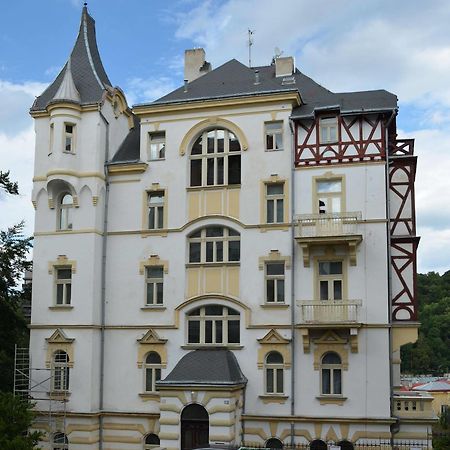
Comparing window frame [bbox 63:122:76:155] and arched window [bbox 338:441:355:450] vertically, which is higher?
window frame [bbox 63:122:76:155]

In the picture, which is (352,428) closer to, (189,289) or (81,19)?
(189,289)

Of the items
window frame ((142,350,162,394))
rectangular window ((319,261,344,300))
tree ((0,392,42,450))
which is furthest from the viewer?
window frame ((142,350,162,394))

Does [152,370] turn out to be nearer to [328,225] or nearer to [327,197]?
[328,225]

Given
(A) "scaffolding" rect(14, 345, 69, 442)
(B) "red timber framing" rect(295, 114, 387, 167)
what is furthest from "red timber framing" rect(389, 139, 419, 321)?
(A) "scaffolding" rect(14, 345, 69, 442)

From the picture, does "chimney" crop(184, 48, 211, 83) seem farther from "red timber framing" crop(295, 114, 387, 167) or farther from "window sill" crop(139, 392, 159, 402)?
"window sill" crop(139, 392, 159, 402)

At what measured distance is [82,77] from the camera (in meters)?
30.4

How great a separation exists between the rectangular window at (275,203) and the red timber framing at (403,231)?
4109mm

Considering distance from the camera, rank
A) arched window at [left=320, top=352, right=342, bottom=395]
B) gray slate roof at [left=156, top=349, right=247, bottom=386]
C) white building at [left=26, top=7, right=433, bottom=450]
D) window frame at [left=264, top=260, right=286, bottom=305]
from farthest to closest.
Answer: window frame at [left=264, top=260, right=286, bottom=305] < arched window at [left=320, top=352, right=342, bottom=395] < white building at [left=26, top=7, right=433, bottom=450] < gray slate roof at [left=156, top=349, right=247, bottom=386]

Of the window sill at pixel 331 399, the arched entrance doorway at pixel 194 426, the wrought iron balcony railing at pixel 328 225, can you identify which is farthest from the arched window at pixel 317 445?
the wrought iron balcony railing at pixel 328 225

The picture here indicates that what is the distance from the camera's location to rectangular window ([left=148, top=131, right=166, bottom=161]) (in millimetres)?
29156

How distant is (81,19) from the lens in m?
32.4

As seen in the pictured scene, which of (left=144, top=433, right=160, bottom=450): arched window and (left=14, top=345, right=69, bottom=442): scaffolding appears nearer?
(left=144, top=433, right=160, bottom=450): arched window

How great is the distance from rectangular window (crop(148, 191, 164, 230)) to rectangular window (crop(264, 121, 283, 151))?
4758 millimetres

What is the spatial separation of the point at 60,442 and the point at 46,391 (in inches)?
79.2
